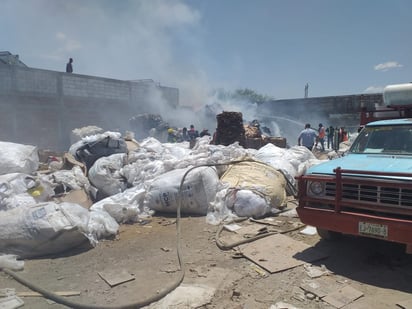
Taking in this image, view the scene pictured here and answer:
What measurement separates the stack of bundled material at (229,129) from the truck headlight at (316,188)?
706cm

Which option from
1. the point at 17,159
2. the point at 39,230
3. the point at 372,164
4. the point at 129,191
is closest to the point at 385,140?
the point at 372,164

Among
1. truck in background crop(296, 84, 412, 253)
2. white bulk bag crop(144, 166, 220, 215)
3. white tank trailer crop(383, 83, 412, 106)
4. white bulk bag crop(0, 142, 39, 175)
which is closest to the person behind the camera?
truck in background crop(296, 84, 412, 253)

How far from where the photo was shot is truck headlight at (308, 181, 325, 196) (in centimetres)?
382

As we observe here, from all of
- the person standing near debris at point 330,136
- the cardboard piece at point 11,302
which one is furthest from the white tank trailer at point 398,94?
the person standing near debris at point 330,136

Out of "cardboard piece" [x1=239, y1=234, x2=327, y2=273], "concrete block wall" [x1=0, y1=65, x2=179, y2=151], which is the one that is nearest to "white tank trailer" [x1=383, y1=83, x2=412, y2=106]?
"cardboard piece" [x1=239, y1=234, x2=327, y2=273]

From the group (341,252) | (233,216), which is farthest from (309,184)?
(233,216)

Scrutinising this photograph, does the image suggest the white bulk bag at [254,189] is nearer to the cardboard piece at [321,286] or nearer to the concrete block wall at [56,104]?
the cardboard piece at [321,286]

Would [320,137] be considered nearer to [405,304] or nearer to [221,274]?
[221,274]

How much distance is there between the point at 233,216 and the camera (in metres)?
5.39

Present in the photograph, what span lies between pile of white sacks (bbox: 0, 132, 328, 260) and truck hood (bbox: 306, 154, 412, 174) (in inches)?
64.9

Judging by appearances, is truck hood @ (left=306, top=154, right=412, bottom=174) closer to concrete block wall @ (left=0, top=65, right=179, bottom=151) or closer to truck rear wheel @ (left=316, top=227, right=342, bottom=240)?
truck rear wheel @ (left=316, top=227, right=342, bottom=240)

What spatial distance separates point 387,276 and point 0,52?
21968 millimetres

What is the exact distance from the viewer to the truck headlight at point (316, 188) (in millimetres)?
3818

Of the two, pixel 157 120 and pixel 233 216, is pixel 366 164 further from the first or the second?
pixel 157 120
